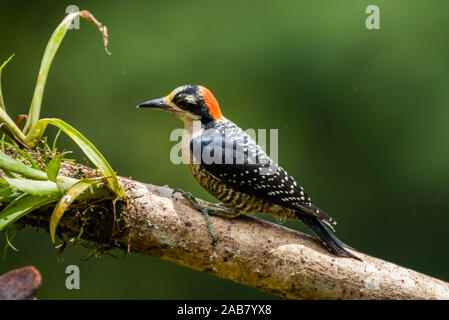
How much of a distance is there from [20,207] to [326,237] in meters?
1.41

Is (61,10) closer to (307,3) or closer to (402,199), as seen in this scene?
(307,3)

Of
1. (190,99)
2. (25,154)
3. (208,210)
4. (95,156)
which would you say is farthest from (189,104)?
(25,154)

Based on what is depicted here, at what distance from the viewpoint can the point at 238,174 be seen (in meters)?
2.69

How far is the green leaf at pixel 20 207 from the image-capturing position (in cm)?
201

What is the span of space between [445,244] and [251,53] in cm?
264

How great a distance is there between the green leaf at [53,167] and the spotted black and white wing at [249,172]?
901 millimetres

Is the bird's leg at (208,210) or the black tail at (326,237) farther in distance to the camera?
the black tail at (326,237)

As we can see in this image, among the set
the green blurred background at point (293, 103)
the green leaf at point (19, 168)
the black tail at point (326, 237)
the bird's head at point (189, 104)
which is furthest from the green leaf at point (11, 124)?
the green blurred background at point (293, 103)

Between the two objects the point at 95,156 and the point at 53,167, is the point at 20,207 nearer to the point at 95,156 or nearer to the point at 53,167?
the point at 53,167

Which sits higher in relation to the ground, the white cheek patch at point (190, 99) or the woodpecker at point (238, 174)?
the white cheek patch at point (190, 99)

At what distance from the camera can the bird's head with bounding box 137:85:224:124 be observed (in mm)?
2865

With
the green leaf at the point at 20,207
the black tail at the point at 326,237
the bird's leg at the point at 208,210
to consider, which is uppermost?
the green leaf at the point at 20,207

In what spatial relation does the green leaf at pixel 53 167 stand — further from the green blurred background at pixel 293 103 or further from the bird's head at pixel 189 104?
the green blurred background at pixel 293 103

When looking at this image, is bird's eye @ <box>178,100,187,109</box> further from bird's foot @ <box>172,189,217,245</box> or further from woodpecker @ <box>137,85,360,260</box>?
bird's foot @ <box>172,189,217,245</box>
